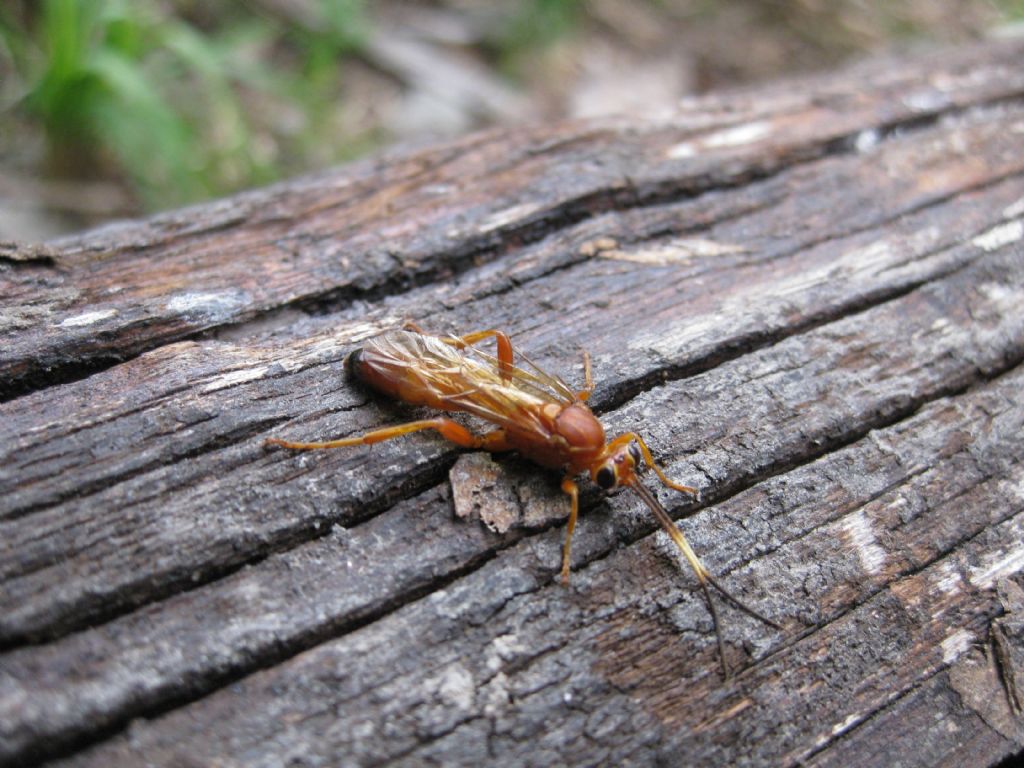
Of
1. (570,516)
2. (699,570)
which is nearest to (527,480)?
(570,516)

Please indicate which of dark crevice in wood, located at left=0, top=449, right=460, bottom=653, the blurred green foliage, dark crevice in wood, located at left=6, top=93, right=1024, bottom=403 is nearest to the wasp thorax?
dark crevice in wood, located at left=0, top=449, right=460, bottom=653

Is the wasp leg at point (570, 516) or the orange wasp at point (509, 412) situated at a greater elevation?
the orange wasp at point (509, 412)

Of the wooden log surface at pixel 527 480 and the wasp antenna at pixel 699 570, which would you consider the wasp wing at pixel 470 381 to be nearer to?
the wooden log surface at pixel 527 480

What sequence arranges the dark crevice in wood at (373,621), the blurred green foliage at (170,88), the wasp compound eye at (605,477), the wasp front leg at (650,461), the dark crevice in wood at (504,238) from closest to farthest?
1. the dark crevice in wood at (373,621)
2. the wasp compound eye at (605,477)
3. the wasp front leg at (650,461)
4. the dark crevice in wood at (504,238)
5. the blurred green foliage at (170,88)

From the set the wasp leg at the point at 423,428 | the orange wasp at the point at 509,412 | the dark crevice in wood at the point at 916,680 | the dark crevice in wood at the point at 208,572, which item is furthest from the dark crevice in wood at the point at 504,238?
the dark crevice in wood at the point at 916,680

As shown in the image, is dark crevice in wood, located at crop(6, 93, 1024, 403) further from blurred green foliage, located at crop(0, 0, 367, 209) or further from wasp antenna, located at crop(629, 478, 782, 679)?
blurred green foliage, located at crop(0, 0, 367, 209)
